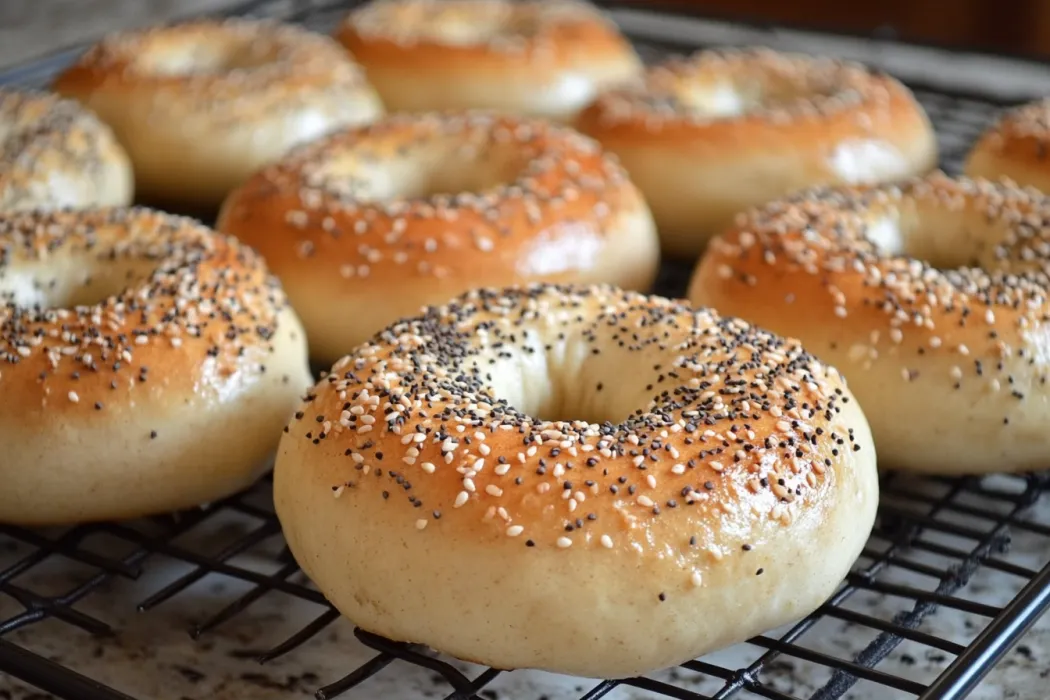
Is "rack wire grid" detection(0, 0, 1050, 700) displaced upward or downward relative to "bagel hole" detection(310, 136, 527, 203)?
downward

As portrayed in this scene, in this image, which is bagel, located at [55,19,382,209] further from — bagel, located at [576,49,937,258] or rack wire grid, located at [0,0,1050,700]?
rack wire grid, located at [0,0,1050,700]

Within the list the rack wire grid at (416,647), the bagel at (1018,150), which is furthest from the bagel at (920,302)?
the bagel at (1018,150)

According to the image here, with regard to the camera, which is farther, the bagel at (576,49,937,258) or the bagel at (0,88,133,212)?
the bagel at (576,49,937,258)

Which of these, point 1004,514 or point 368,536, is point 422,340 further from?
point 1004,514

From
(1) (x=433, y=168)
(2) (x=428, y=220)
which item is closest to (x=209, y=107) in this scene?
(1) (x=433, y=168)

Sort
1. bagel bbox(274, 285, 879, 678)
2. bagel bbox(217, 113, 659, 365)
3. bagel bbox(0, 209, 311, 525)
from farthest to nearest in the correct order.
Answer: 1. bagel bbox(217, 113, 659, 365)
2. bagel bbox(0, 209, 311, 525)
3. bagel bbox(274, 285, 879, 678)

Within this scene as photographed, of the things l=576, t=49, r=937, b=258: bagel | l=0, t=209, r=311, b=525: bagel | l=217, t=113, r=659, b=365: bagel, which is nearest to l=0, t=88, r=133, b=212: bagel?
l=217, t=113, r=659, b=365: bagel

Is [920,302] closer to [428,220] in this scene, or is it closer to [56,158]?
[428,220]
